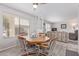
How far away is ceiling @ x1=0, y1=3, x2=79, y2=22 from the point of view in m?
1.80

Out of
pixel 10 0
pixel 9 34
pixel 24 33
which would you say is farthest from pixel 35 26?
pixel 10 0

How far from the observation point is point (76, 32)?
1964mm

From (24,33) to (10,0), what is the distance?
77cm

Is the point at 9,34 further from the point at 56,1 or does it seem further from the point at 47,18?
the point at 56,1

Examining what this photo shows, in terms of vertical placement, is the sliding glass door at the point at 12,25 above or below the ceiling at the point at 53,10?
below

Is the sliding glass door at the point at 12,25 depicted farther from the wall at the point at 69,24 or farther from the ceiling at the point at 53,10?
the wall at the point at 69,24

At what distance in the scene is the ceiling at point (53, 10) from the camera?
1803 millimetres

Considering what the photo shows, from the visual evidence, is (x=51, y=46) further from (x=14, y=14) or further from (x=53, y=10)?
(x=14, y=14)

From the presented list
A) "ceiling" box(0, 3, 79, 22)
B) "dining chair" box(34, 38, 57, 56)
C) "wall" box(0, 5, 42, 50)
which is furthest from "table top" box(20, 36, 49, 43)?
"ceiling" box(0, 3, 79, 22)

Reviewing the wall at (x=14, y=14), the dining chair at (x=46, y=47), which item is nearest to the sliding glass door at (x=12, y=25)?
the wall at (x=14, y=14)

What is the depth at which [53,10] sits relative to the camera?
1937 millimetres

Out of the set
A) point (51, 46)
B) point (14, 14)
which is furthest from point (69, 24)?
point (14, 14)

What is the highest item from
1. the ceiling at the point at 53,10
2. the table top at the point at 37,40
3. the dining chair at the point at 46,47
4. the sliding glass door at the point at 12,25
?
the ceiling at the point at 53,10

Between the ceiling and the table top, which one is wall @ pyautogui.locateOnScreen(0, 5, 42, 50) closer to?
the ceiling
